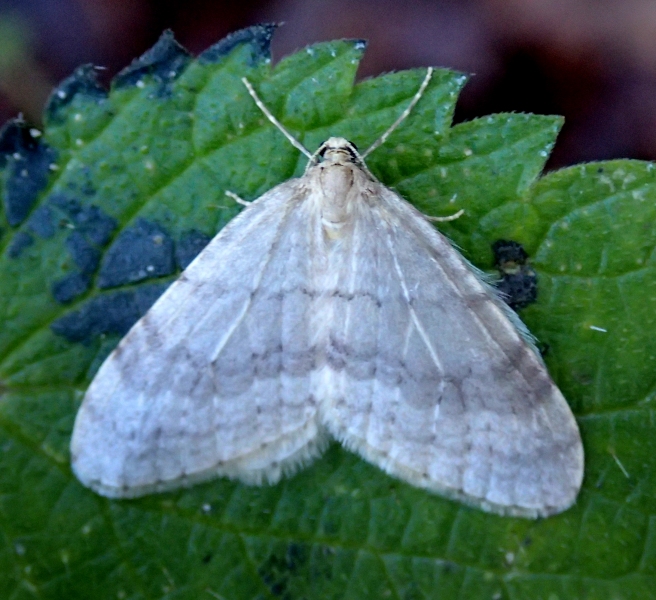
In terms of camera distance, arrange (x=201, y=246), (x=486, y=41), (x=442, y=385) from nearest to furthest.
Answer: (x=442, y=385) → (x=201, y=246) → (x=486, y=41)

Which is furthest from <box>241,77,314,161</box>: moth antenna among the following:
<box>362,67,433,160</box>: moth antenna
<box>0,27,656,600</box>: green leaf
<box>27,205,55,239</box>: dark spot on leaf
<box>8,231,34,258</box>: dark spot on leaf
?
<box>8,231,34,258</box>: dark spot on leaf

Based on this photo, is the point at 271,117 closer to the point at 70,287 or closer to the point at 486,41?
the point at 70,287

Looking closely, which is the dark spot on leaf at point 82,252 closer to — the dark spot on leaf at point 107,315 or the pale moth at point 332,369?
the dark spot on leaf at point 107,315

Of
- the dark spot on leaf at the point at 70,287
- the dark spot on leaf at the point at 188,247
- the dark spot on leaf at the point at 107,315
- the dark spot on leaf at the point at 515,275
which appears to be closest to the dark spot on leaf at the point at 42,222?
the dark spot on leaf at the point at 70,287

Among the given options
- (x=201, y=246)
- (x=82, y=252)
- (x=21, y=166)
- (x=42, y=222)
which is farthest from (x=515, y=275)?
(x=21, y=166)

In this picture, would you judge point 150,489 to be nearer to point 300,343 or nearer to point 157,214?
point 300,343

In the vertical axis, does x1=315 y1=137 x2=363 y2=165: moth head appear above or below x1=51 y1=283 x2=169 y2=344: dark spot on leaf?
above

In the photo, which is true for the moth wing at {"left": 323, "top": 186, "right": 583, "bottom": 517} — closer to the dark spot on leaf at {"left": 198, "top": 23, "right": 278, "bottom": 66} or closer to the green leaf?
the green leaf
